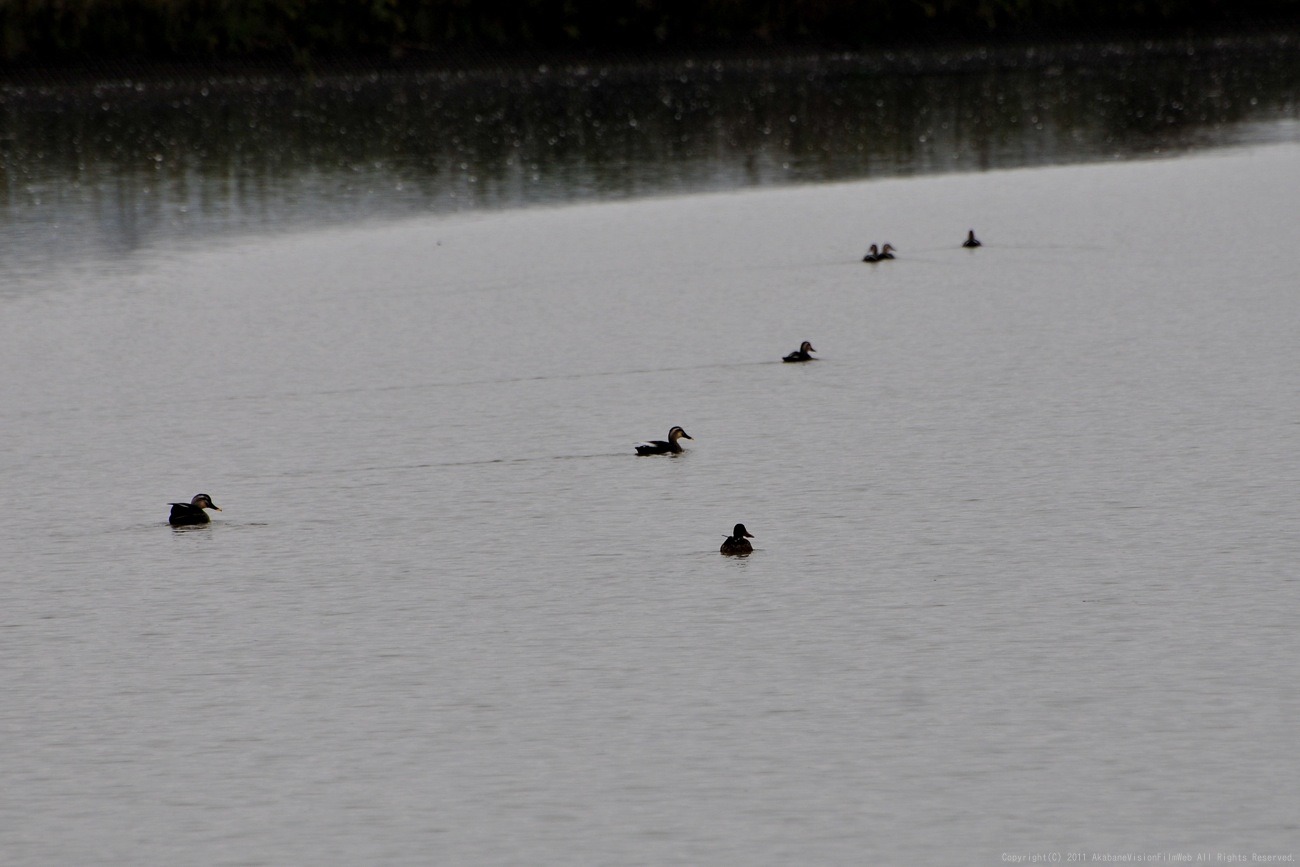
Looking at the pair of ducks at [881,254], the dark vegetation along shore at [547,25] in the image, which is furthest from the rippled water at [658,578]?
the dark vegetation along shore at [547,25]

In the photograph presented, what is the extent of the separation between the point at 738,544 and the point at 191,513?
233 inches

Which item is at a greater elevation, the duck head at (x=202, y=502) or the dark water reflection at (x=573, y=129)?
the dark water reflection at (x=573, y=129)

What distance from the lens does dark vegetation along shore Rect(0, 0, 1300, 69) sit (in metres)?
109

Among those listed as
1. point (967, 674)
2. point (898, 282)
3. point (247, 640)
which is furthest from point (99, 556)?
point (898, 282)

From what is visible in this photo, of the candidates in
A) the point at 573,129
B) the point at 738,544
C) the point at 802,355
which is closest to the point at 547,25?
the point at 573,129

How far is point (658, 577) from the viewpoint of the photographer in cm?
1925

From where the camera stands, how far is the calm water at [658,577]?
537 inches

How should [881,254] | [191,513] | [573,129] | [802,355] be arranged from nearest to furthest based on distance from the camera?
[191,513] → [802,355] → [881,254] → [573,129]

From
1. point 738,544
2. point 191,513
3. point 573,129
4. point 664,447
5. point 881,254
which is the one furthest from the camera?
point 573,129

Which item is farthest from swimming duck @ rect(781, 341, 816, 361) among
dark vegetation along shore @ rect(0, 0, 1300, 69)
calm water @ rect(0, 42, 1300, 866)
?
dark vegetation along shore @ rect(0, 0, 1300, 69)

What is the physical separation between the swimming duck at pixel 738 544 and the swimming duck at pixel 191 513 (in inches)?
221

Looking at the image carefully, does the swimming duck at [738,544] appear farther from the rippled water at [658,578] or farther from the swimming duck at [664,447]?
the swimming duck at [664,447]

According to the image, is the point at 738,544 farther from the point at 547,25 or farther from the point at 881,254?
the point at 547,25

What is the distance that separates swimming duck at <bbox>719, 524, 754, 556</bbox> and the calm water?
0.21m
